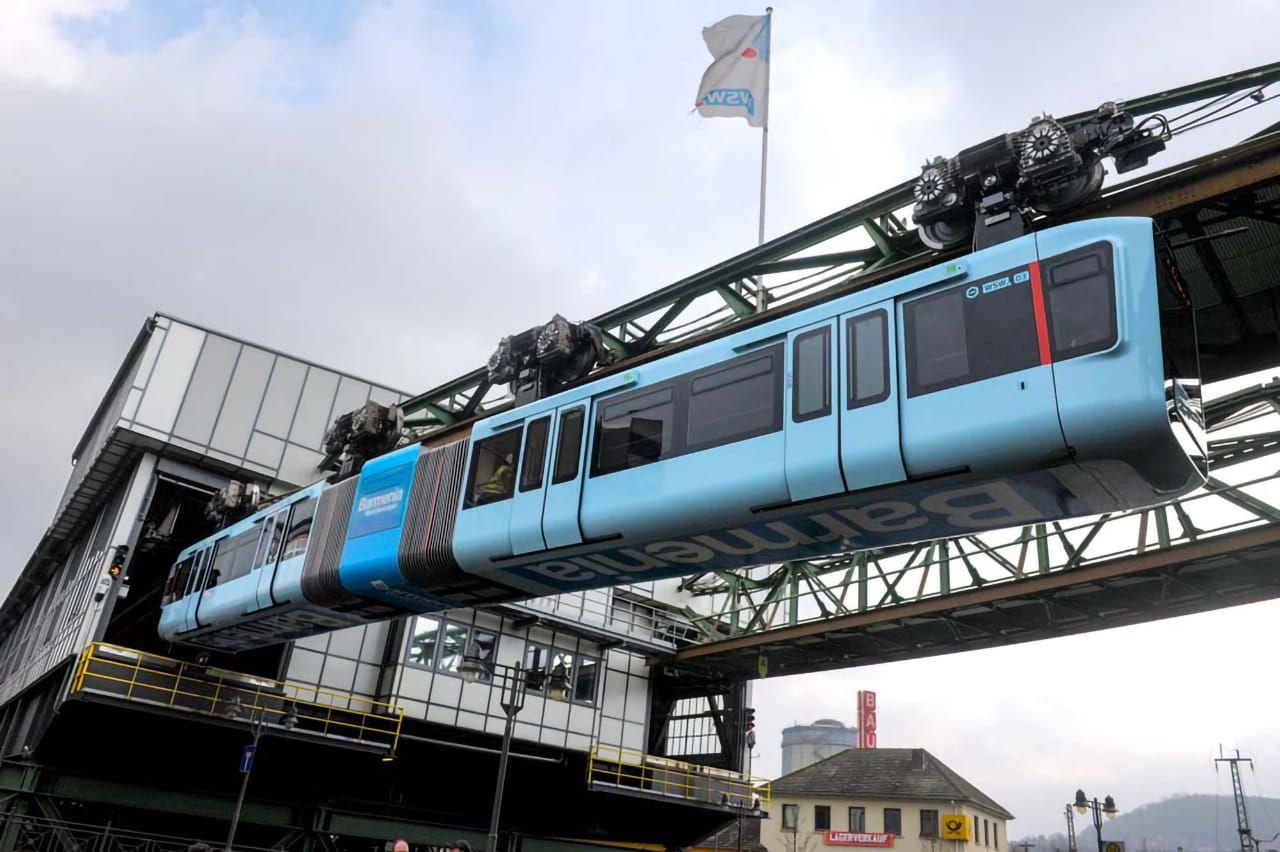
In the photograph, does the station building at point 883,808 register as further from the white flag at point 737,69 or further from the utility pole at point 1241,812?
the white flag at point 737,69

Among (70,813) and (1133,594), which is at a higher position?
(1133,594)

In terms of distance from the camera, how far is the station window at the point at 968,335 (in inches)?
335

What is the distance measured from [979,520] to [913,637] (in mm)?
19466

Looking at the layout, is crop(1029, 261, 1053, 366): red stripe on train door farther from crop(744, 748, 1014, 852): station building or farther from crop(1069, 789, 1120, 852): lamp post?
crop(744, 748, 1014, 852): station building

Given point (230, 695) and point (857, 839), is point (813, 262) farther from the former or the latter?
point (857, 839)

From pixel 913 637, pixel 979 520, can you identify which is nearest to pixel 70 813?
pixel 913 637

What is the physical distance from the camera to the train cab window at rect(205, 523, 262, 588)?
2027 cm

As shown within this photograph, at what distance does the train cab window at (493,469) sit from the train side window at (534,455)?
0.66 ft

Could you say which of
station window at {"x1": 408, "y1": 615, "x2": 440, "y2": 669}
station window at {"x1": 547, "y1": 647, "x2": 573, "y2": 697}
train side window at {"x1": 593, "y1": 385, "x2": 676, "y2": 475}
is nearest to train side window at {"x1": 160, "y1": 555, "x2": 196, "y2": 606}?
station window at {"x1": 408, "y1": 615, "x2": 440, "y2": 669}

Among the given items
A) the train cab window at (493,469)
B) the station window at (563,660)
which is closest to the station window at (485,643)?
the station window at (563,660)

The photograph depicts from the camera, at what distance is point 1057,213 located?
1054 centimetres

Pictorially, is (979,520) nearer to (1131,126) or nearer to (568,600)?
(1131,126)

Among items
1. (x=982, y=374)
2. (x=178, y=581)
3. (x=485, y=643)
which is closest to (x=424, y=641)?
(x=485, y=643)

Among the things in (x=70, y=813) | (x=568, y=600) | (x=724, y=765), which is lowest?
(x=70, y=813)
